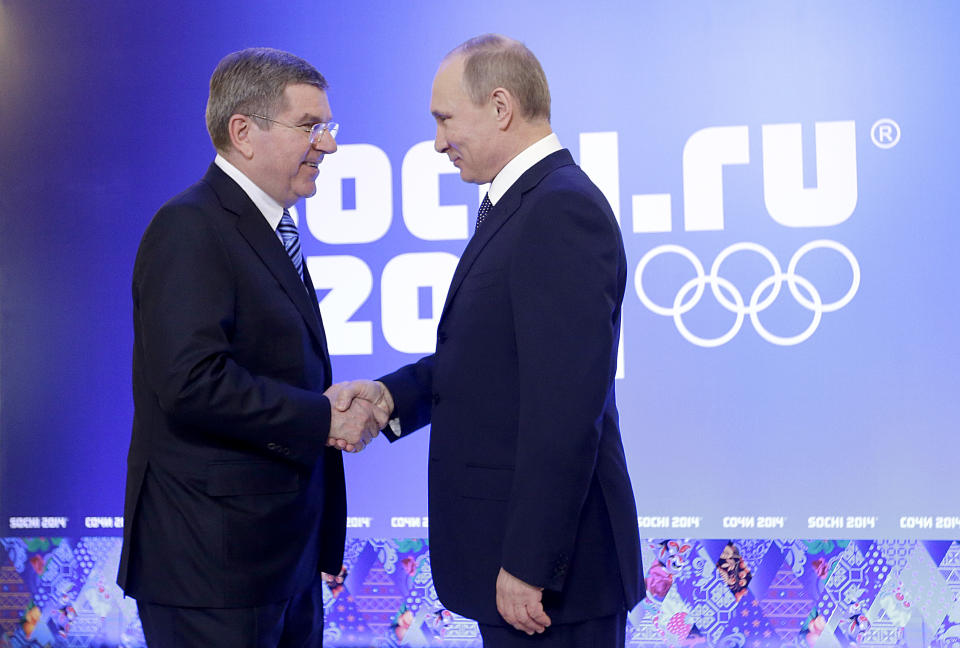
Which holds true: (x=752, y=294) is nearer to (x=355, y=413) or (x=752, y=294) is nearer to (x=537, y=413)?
(x=355, y=413)

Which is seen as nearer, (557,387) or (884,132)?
(557,387)

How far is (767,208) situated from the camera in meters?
3.61

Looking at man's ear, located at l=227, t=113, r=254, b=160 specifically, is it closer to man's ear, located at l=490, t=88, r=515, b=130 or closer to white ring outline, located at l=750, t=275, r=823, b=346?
man's ear, located at l=490, t=88, r=515, b=130

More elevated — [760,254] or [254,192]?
[254,192]

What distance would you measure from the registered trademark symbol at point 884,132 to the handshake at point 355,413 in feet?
7.62

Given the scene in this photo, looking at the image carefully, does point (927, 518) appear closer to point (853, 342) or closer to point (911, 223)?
point (853, 342)

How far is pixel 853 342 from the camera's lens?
11.6 feet

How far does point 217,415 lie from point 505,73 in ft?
3.08

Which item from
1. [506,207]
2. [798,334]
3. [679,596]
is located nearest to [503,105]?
[506,207]

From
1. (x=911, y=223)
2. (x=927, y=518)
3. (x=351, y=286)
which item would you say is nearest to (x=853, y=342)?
(x=911, y=223)

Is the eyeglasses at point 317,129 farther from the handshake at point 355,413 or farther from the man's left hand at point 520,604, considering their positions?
the man's left hand at point 520,604

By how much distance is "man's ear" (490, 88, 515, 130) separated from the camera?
197cm

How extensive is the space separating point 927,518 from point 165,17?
3717 millimetres

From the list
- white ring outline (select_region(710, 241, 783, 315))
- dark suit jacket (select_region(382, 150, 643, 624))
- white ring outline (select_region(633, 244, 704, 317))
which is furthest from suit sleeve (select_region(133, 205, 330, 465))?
white ring outline (select_region(710, 241, 783, 315))
